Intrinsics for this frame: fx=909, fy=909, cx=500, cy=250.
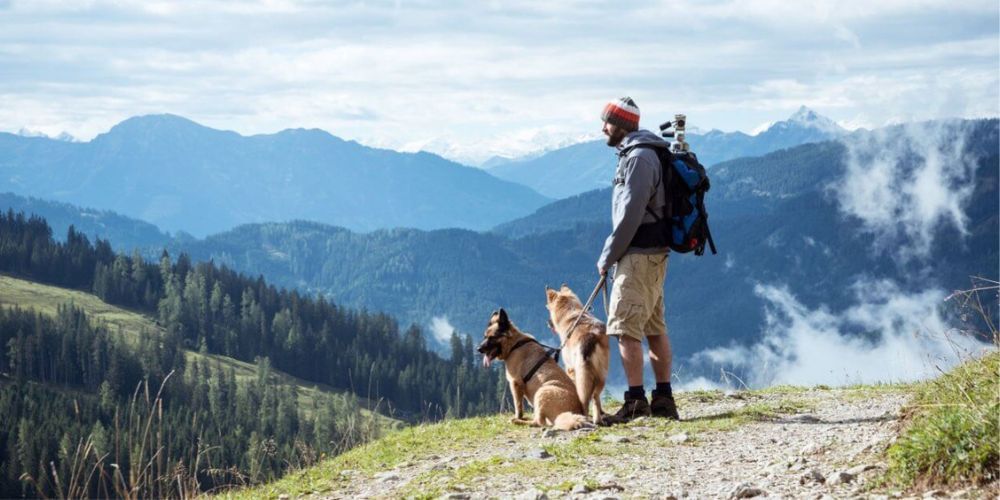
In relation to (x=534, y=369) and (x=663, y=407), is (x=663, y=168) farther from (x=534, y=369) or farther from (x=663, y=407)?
(x=534, y=369)

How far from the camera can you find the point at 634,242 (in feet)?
35.3

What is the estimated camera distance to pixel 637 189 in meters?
10.4

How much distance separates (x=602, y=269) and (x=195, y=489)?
5.07 metres

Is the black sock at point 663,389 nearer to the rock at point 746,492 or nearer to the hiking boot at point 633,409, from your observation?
the hiking boot at point 633,409

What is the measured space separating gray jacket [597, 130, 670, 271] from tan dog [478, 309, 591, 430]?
1.94m

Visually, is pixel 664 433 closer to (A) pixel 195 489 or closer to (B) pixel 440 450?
(B) pixel 440 450

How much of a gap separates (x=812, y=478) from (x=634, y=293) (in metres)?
4.09

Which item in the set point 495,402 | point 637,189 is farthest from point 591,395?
point 495,402

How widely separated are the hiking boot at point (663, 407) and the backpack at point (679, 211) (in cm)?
194

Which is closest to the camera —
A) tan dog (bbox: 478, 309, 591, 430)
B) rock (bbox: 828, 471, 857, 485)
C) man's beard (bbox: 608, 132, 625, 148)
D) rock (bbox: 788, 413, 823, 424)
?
rock (bbox: 828, 471, 857, 485)

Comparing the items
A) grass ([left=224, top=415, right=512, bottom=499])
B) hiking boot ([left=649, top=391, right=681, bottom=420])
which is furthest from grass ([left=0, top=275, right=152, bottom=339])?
hiking boot ([left=649, top=391, right=681, bottom=420])

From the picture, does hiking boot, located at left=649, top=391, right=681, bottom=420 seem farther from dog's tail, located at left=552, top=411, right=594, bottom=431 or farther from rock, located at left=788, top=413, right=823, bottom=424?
rock, located at left=788, top=413, right=823, bottom=424

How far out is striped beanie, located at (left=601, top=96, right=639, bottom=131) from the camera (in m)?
10.9

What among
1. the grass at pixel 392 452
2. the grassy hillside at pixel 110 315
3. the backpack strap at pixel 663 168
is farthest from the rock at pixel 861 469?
the grassy hillside at pixel 110 315
